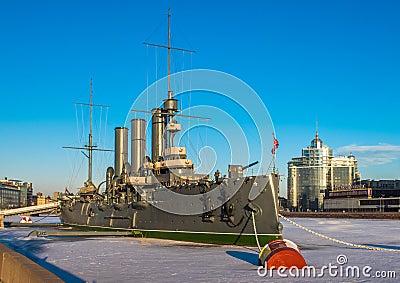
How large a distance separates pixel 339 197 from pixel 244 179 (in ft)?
390

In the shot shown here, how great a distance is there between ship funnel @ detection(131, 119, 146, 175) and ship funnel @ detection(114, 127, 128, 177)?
4237 millimetres

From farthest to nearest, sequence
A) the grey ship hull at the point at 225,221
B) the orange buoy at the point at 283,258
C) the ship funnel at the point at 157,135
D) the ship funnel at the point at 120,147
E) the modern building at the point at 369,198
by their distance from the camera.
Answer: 1. the modern building at the point at 369,198
2. the ship funnel at the point at 120,147
3. the ship funnel at the point at 157,135
4. the grey ship hull at the point at 225,221
5. the orange buoy at the point at 283,258

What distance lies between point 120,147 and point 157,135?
10.9m

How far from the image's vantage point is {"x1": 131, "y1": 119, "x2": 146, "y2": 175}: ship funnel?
38.1 m

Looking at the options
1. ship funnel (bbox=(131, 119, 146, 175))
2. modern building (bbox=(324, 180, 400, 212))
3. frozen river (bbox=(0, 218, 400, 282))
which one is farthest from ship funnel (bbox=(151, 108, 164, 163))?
modern building (bbox=(324, 180, 400, 212))

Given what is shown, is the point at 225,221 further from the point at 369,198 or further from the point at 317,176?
the point at 317,176

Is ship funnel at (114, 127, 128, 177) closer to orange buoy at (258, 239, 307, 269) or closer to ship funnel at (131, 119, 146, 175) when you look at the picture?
ship funnel at (131, 119, 146, 175)

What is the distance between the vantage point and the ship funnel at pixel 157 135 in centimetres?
3466

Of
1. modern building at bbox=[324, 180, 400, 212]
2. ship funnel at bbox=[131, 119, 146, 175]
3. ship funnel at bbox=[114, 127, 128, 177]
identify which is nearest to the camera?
ship funnel at bbox=[131, 119, 146, 175]

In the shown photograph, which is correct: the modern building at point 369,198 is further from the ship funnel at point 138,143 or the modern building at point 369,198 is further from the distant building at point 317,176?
the ship funnel at point 138,143

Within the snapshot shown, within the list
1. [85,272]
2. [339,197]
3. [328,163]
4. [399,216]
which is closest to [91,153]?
[85,272]

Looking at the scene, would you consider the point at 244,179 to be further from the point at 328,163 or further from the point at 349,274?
the point at 328,163

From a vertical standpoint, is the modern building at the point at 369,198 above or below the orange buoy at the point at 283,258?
below

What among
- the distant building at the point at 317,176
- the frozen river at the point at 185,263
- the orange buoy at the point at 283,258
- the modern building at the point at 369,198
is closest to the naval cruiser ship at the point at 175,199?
the frozen river at the point at 185,263
